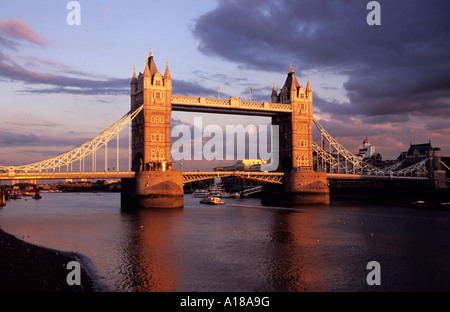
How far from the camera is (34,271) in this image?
901 inches

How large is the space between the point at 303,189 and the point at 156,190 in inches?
1139

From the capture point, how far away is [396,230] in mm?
44906

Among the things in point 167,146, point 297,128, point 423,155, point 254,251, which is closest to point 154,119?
point 167,146

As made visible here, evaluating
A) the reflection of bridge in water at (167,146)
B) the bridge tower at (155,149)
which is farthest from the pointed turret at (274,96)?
the bridge tower at (155,149)

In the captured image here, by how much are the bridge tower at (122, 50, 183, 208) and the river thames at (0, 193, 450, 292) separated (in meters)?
12.6

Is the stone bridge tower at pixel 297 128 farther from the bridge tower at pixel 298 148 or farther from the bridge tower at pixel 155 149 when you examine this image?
the bridge tower at pixel 155 149

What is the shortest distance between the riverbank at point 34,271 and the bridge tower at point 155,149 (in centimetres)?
3788

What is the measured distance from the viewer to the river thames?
79.4ft

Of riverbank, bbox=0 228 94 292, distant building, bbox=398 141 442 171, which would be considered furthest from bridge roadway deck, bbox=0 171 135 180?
distant building, bbox=398 141 442 171

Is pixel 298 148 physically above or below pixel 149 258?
above

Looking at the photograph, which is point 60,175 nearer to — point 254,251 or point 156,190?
point 156,190

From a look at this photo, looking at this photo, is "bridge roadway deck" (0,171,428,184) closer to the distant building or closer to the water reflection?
the distant building

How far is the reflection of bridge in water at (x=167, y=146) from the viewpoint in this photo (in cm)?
6744
